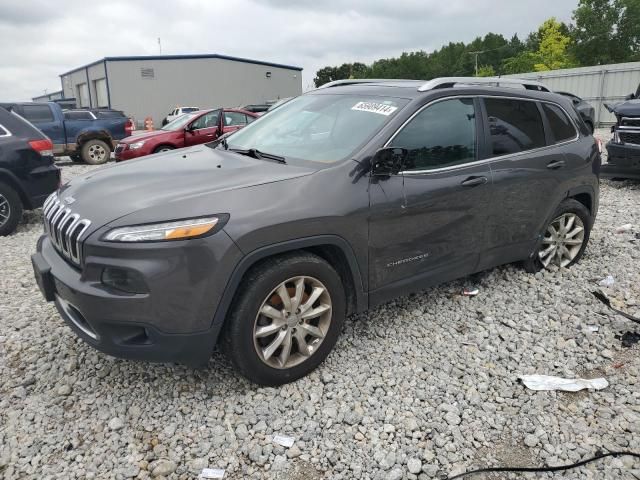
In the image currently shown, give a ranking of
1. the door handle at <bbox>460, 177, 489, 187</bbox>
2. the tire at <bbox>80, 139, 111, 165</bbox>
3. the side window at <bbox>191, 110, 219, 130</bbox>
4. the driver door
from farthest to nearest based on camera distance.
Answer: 1. the tire at <bbox>80, 139, 111, 165</bbox>
2. the side window at <bbox>191, 110, 219, 130</bbox>
3. the driver door
4. the door handle at <bbox>460, 177, 489, 187</bbox>

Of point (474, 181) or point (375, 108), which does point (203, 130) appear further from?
point (474, 181)

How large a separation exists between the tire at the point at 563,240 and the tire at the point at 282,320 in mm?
2229

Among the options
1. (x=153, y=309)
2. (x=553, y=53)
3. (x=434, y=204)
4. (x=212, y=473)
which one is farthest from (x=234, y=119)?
(x=553, y=53)

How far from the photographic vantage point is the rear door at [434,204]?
10.5ft

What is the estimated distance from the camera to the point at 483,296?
4.27 meters

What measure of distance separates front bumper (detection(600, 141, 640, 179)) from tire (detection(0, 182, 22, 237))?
8.48 meters

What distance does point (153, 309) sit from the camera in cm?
250

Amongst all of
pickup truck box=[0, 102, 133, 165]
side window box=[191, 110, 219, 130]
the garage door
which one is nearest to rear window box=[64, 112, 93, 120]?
pickup truck box=[0, 102, 133, 165]

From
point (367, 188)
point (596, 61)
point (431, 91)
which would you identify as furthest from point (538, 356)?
point (596, 61)

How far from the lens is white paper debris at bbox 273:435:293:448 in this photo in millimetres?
2605

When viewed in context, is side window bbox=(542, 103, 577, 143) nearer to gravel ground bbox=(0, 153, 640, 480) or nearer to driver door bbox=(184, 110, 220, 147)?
gravel ground bbox=(0, 153, 640, 480)

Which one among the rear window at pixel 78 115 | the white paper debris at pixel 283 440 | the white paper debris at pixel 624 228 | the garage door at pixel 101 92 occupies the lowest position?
the white paper debris at pixel 283 440

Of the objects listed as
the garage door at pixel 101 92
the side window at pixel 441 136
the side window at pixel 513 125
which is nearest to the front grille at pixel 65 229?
the side window at pixel 441 136

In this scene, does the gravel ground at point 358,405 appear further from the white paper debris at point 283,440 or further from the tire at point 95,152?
the tire at point 95,152
